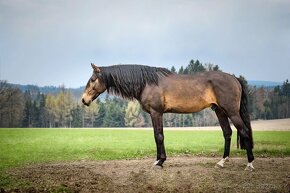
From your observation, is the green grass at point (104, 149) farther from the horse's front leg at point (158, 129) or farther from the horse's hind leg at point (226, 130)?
the horse's front leg at point (158, 129)

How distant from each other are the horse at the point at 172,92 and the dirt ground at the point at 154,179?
2.58ft

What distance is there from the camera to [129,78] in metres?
10.7

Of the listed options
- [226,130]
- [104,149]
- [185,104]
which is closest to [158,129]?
[185,104]

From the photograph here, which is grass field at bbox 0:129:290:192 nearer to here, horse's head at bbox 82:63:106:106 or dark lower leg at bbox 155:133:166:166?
horse's head at bbox 82:63:106:106

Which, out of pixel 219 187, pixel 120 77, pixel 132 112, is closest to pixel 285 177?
pixel 219 187

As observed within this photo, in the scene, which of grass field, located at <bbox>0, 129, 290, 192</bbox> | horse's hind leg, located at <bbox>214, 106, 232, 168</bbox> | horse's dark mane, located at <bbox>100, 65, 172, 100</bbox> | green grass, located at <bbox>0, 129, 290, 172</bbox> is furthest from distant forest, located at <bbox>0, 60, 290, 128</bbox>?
horse's dark mane, located at <bbox>100, 65, 172, 100</bbox>

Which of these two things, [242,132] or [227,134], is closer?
[242,132]

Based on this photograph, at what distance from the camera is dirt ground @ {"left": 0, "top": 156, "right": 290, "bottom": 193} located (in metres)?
7.94

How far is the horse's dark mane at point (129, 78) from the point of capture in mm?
10648

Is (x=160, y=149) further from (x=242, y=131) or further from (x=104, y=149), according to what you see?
(x=104, y=149)

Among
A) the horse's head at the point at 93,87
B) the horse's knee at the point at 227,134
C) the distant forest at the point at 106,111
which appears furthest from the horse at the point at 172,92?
the distant forest at the point at 106,111

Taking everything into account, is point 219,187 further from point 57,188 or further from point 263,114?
point 263,114

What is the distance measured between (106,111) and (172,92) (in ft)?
271

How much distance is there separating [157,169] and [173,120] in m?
76.3
